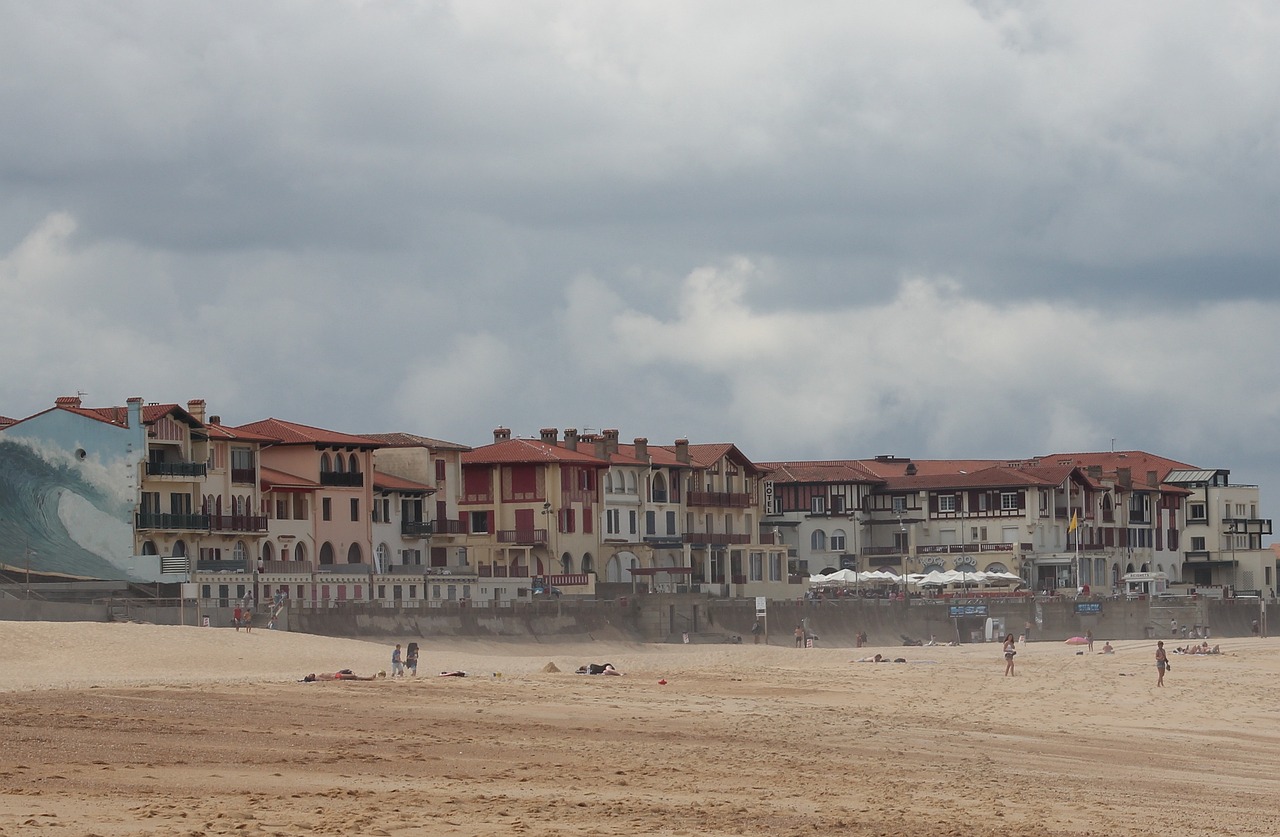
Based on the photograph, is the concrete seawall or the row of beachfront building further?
the row of beachfront building

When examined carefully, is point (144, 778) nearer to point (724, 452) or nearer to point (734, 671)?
point (734, 671)

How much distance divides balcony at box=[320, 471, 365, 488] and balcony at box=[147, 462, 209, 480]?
8070 mm

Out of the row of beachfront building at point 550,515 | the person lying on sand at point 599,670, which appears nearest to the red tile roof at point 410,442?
the row of beachfront building at point 550,515

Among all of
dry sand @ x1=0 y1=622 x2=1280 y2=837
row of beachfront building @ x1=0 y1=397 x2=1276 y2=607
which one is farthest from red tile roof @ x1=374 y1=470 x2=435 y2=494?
dry sand @ x1=0 y1=622 x2=1280 y2=837

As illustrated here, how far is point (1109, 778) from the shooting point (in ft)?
81.4

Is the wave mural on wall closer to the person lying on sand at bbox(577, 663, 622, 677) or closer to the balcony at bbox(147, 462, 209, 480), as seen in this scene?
the balcony at bbox(147, 462, 209, 480)

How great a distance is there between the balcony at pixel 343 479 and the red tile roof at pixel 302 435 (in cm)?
119

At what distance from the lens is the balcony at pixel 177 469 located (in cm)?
7212

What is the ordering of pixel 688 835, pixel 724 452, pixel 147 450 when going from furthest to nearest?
pixel 724 452
pixel 147 450
pixel 688 835

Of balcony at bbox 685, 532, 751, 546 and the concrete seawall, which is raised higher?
balcony at bbox 685, 532, 751, 546

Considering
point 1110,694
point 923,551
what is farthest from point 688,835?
point 923,551

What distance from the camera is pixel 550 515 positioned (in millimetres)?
89875

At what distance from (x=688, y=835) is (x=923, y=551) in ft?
304

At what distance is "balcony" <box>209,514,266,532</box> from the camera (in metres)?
73.2
